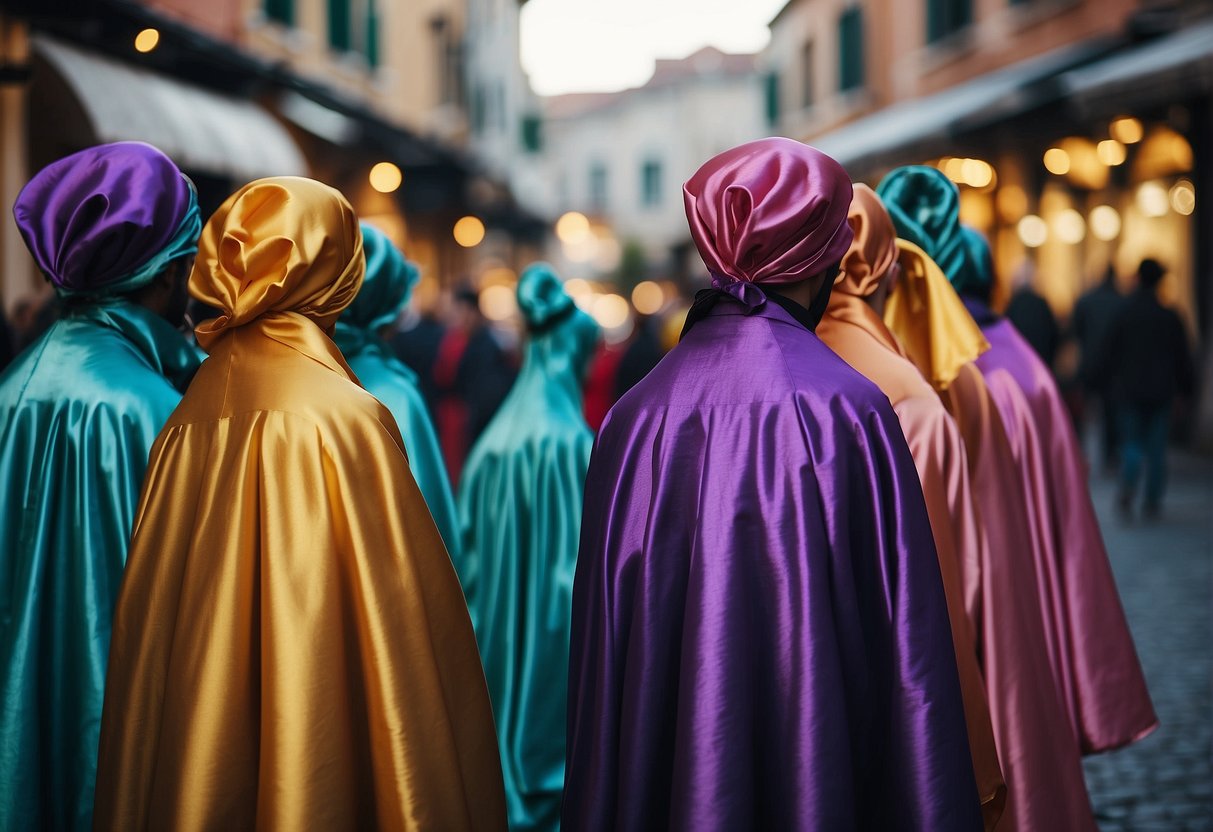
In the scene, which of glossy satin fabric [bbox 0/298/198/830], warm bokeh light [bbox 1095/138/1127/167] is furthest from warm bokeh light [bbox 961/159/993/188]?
glossy satin fabric [bbox 0/298/198/830]

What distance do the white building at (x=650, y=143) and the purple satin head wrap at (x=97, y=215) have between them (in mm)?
56855

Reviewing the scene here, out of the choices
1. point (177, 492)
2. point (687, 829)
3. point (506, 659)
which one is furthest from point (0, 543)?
point (506, 659)

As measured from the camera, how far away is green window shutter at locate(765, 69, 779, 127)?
3697 centimetres

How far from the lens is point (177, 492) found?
3.01m

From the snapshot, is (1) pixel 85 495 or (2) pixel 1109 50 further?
(2) pixel 1109 50

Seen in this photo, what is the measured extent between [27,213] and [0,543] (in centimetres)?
85

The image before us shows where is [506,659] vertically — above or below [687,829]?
below

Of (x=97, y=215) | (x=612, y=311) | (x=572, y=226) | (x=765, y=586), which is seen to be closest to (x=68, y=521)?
(x=97, y=215)

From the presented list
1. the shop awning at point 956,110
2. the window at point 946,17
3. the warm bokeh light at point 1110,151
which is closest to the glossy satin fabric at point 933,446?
the shop awning at point 956,110

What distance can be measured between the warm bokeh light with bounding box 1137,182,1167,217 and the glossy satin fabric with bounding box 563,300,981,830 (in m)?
15.3

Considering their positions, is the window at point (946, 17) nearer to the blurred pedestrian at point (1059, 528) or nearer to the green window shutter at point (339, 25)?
the green window shutter at point (339, 25)

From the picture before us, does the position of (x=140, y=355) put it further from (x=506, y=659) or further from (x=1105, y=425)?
(x=1105, y=425)

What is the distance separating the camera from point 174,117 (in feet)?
36.2

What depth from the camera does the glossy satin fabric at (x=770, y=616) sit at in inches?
106
